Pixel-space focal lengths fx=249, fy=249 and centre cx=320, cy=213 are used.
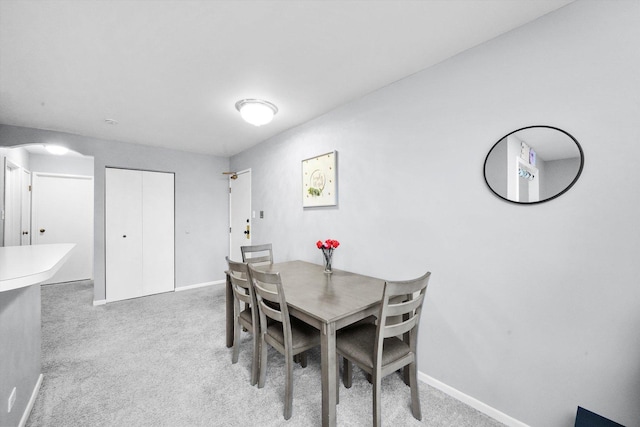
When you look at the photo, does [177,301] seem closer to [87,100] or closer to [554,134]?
[87,100]

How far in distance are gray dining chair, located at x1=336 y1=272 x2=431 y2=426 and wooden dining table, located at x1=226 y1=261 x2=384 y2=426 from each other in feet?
0.55

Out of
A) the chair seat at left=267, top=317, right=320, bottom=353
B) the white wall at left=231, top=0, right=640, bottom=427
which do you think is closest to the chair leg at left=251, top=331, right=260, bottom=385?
the chair seat at left=267, top=317, right=320, bottom=353

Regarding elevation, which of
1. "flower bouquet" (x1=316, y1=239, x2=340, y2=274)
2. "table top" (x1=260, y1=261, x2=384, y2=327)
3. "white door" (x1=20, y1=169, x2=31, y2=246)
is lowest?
"table top" (x1=260, y1=261, x2=384, y2=327)

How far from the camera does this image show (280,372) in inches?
81.0

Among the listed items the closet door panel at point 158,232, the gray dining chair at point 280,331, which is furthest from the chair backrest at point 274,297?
the closet door panel at point 158,232

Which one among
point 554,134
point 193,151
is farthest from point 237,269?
point 193,151

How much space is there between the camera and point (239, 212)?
15.0 ft

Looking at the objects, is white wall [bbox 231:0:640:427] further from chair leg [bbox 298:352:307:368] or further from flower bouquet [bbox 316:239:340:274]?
chair leg [bbox 298:352:307:368]

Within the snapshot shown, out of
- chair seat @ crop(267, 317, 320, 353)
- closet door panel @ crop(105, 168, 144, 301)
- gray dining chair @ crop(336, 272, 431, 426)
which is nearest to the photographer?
gray dining chair @ crop(336, 272, 431, 426)

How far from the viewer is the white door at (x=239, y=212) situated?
4.31 metres

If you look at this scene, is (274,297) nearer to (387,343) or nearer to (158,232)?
(387,343)

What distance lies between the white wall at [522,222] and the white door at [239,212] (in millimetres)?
2546

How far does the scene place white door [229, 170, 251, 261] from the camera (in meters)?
4.31

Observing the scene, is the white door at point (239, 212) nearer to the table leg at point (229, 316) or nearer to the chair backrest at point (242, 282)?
the table leg at point (229, 316)
